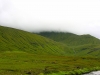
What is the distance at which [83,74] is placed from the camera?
82.6 meters

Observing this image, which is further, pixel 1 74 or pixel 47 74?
pixel 47 74

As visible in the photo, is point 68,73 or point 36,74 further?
point 68,73

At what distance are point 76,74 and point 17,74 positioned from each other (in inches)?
1052

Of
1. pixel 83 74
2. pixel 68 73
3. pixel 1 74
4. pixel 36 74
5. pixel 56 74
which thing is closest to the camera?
pixel 1 74

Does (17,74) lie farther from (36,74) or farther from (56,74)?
(56,74)

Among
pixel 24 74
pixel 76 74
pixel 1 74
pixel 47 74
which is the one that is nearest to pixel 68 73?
pixel 76 74

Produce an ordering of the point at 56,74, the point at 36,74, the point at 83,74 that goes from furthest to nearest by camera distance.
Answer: the point at 83,74 < the point at 56,74 < the point at 36,74

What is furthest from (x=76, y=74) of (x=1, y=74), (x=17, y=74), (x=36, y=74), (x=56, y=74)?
(x=1, y=74)

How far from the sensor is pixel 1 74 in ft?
198

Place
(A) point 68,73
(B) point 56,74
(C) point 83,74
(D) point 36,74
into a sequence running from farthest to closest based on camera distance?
(C) point 83,74 → (A) point 68,73 → (B) point 56,74 → (D) point 36,74

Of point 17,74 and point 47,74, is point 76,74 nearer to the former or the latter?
point 47,74

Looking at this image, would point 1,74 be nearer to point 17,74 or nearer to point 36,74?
point 17,74

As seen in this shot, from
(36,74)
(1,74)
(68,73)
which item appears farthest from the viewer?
(68,73)

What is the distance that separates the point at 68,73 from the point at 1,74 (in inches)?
1050
